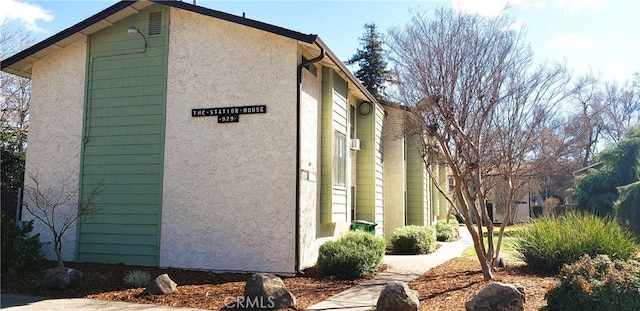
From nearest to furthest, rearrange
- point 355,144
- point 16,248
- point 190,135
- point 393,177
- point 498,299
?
point 498,299
point 16,248
point 190,135
point 355,144
point 393,177

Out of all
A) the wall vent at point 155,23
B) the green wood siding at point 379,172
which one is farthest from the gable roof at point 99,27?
the green wood siding at point 379,172

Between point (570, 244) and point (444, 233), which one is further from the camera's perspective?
point (444, 233)

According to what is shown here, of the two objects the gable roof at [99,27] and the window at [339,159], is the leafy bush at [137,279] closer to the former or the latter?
the window at [339,159]

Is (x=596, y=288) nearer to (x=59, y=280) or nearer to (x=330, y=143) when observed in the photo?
(x=330, y=143)

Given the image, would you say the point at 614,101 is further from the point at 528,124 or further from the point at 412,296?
the point at 412,296

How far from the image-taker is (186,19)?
11156 mm

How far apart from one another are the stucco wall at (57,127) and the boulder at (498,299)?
9443mm

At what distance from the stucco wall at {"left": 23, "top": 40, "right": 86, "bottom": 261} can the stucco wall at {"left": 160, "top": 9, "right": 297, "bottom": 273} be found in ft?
8.50

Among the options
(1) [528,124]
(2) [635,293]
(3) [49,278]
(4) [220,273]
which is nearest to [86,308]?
(3) [49,278]

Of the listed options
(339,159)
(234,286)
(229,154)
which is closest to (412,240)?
(339,159)

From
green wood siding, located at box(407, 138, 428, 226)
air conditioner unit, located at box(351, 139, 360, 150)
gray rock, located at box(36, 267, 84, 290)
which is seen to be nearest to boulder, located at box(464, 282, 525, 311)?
gray rock, located at box(36, 267, 84, 290)

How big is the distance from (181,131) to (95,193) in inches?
103

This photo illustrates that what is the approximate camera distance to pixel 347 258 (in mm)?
9734

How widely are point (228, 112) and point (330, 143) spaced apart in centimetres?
270
